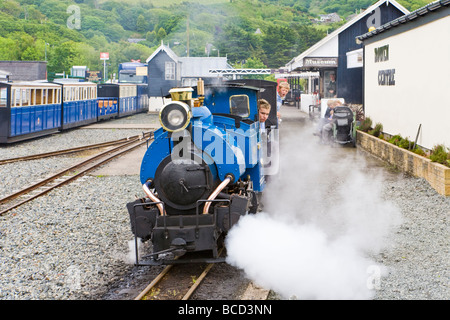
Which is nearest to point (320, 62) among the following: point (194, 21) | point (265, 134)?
point (194, 21)

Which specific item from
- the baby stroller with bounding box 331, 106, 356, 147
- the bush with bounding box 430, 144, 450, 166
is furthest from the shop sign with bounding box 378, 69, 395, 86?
the bush with bounding box 430, 144, 450, 166

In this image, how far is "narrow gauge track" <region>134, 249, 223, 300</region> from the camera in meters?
6.15

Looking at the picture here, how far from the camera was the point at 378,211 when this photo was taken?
400 inches

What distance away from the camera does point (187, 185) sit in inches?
263

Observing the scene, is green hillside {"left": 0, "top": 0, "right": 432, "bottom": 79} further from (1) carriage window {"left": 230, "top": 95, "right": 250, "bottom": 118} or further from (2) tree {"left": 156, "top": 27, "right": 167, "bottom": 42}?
(1) carriage window {"left": 230, "top": 95, "right": 250, "bottom": 118}

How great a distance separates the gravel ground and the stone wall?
212 millimetres

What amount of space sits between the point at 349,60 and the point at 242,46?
66.2 ft

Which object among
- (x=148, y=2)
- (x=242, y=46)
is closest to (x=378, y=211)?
(x=242, y=46)

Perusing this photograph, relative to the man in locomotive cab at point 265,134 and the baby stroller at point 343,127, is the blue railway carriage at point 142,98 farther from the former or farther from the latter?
the man in locomotive cab at point 265,134

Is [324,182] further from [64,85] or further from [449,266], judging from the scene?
[64,85]

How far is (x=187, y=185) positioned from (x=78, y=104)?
24.1 m

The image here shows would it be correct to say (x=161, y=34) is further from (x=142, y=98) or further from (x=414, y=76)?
(x=142, y=98)

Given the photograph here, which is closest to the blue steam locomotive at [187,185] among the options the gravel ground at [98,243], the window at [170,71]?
the gravel ground at [98,243]

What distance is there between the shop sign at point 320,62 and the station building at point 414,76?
8.11 metres
